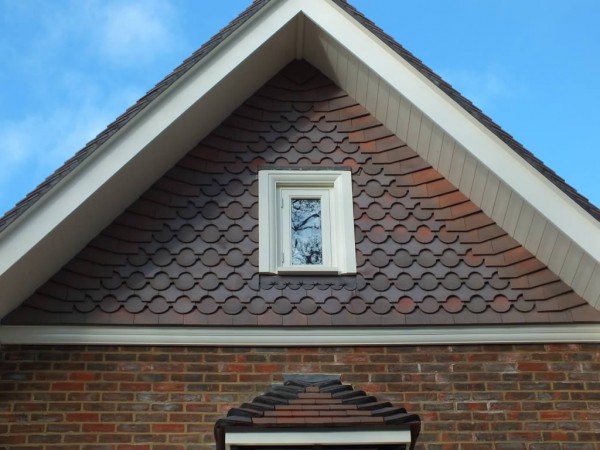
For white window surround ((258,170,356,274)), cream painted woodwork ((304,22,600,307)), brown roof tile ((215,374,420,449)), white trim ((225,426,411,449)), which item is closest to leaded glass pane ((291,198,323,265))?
white window surround ((258,170,356,274))

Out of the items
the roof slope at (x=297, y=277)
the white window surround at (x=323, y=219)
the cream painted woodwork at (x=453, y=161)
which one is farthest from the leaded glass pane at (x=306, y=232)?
the cream painted woodwork at (x=453, y=161)

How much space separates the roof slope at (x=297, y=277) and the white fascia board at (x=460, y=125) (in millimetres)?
588

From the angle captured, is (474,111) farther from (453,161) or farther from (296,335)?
(296,335)

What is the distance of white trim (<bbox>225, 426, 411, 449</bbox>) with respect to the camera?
6020mm

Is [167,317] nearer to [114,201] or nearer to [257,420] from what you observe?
[114,201]

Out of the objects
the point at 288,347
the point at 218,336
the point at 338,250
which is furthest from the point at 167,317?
the point at 338,250

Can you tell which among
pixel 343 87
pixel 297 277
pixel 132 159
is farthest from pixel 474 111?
pixel 132 159

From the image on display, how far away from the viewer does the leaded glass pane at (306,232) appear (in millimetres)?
7812

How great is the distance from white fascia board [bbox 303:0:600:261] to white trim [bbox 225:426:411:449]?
7.36 ft

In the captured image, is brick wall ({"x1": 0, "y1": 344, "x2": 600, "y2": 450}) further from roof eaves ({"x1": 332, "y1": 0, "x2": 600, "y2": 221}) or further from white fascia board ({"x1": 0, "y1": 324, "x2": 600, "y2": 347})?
roof eaves ({"x1": 332, "y1": 0, "x2": 600, "y2": 221})

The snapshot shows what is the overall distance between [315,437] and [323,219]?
243 centimetres

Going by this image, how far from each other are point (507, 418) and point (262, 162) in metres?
3.00

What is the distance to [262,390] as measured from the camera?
7.11 m

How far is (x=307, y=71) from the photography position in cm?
886
